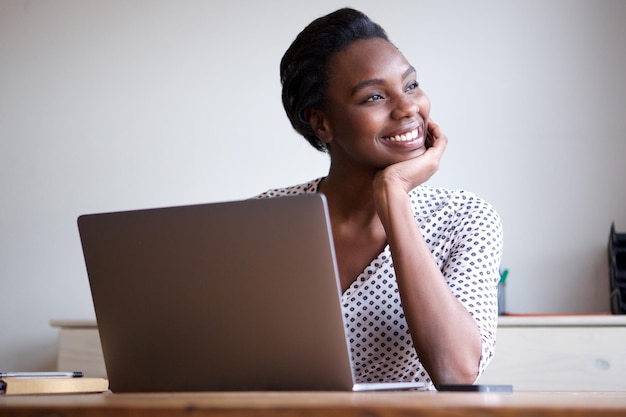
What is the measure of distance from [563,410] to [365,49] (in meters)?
1.13

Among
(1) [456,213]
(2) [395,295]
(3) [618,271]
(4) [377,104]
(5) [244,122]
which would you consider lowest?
(3) [618,271]

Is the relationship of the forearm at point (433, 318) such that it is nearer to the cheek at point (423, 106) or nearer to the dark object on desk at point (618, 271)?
the cheek at point (423, 106)

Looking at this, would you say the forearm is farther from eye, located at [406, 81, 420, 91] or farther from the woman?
eye, located at [406, 81, 420, 91]

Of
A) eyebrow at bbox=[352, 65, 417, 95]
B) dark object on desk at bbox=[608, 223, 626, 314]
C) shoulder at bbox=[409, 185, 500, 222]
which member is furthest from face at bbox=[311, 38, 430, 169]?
dark object on desk at bbox=[608, 223, 626, 314]

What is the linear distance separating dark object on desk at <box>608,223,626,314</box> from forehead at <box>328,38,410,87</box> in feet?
3.29

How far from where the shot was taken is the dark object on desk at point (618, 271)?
2.24 m

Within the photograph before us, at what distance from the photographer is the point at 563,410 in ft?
1.91

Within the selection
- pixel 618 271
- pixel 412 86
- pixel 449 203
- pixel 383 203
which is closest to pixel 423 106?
pixel 412 86

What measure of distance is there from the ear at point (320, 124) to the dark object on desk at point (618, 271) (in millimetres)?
983

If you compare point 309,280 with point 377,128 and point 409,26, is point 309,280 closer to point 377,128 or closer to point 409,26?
point 377,128

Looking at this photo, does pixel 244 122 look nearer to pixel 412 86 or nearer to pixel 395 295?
pixel 412 86

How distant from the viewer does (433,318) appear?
4.16 feet

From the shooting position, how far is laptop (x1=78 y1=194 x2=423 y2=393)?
36.6 inches

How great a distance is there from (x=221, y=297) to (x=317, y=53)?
Answer: 823mm
